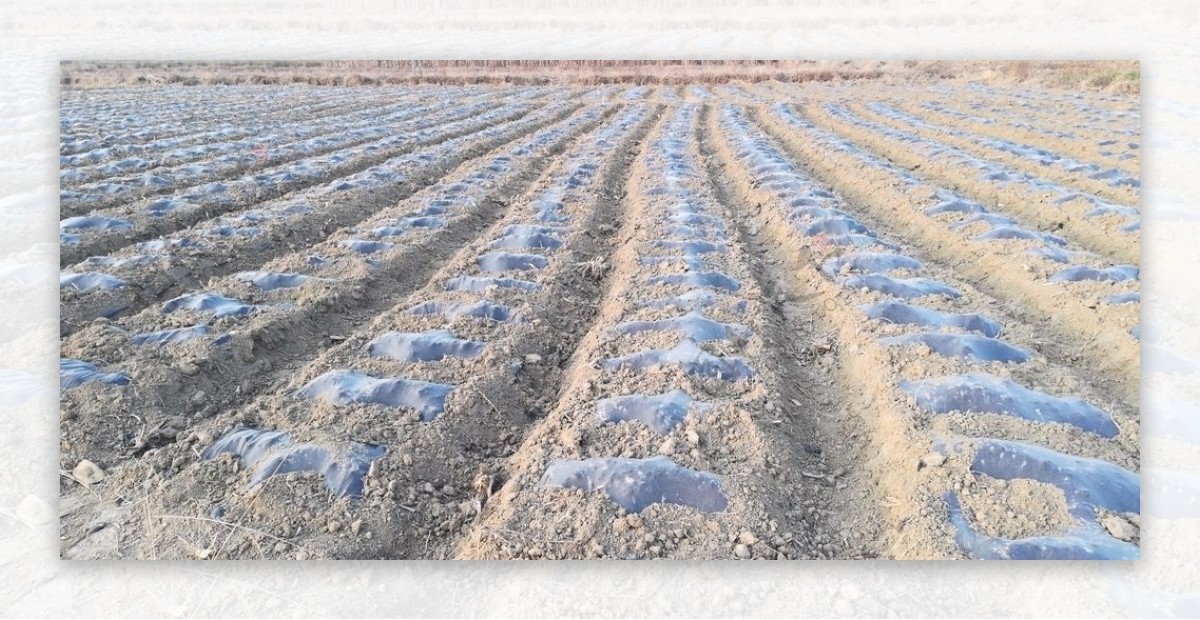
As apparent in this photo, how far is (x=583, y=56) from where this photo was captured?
123 inches

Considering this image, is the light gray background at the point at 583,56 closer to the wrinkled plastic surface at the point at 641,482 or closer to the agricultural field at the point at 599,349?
the agricultural field at the point at 599,349

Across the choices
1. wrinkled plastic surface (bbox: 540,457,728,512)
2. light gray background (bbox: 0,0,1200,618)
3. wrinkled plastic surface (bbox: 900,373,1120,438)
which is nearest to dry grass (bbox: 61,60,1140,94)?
light gray background (bbox: 0,0,1200,618)

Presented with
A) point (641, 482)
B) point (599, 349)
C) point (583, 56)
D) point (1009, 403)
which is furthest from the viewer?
point (583, 56)

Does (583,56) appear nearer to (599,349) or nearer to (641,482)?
(599,349)

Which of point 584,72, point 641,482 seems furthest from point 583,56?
point 641,482

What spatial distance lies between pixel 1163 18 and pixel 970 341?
5.47 feet

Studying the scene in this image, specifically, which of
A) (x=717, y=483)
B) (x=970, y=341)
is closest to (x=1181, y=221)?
(x=970, y=341)

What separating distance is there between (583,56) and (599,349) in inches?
52.8

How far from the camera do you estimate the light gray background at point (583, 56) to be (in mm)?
2137

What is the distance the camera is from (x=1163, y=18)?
9.60ft

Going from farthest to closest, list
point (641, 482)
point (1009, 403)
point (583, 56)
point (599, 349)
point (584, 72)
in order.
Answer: point (584, 72) < point (583, 56) < point (599, 349) < point (1009, 403) < point (641, 482)

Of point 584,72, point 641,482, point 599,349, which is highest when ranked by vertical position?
point 584,72

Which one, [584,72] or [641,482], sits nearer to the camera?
[641,482]

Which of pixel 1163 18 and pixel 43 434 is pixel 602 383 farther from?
pixel 1163 18
